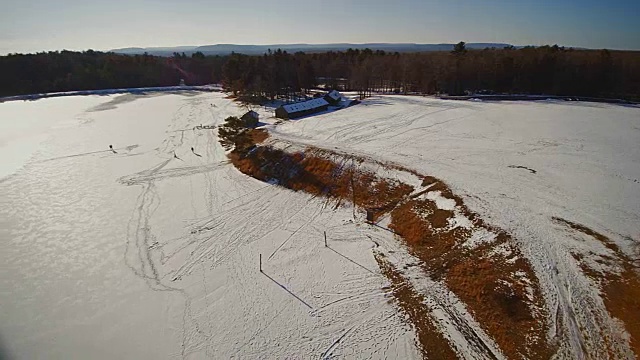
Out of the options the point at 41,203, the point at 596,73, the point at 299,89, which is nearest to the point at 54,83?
the point at 299,89

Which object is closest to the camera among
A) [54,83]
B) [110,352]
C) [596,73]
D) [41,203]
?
[110,352]

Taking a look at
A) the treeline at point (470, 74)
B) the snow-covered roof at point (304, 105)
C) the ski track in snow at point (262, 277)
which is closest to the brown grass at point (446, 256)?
the ski track in snow at point (262, 277)

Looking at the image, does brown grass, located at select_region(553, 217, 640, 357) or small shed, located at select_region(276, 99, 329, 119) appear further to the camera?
small shed, located at select_region(276, 99, 329, 119)

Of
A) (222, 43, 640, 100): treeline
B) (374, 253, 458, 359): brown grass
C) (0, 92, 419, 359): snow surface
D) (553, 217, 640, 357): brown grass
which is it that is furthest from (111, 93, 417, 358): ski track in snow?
(222, 43, 640, 100): treeline

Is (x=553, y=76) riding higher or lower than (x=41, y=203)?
higher

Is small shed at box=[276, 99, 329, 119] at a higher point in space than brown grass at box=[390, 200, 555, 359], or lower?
higher

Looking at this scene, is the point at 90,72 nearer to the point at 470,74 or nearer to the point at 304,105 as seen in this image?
the point at 304,105

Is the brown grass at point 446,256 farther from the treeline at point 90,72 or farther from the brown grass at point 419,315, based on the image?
the treeline at point 90,72

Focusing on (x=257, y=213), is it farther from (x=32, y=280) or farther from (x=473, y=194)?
(x=473, y=194)

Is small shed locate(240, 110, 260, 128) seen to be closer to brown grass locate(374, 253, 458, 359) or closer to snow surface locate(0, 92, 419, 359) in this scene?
snow surface locate(0, 92, 419, 359)
